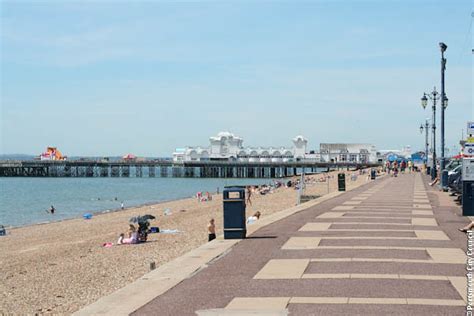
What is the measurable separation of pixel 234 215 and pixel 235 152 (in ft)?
470

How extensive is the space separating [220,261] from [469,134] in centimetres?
979

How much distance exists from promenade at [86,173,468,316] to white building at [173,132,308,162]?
458ft

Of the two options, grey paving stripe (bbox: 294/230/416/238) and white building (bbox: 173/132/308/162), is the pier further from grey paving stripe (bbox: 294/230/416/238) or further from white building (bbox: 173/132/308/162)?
grey paving stripe (bbox: 294/230/416/238)

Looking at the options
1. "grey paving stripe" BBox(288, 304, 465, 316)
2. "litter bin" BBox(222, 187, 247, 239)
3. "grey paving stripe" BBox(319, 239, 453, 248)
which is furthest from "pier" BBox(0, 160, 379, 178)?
"grey paving stripe" BBox(288, 304, 465, 316)

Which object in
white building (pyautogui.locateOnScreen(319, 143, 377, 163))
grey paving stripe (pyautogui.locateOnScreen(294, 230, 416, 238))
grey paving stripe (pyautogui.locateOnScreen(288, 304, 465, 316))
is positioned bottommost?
grey paving stripe (pyautogui.locateOnScreen(288, 304, 465, 316))

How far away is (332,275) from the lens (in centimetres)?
1009

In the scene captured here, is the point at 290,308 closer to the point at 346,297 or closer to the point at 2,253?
the point at 346,297

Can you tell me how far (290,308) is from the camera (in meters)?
8.15

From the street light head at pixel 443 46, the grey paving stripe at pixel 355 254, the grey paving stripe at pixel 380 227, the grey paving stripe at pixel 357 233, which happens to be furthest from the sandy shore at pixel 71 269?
the street light head at pixel 443 46

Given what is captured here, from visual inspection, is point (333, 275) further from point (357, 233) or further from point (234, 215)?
point (357, 233)

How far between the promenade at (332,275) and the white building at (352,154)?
144 m

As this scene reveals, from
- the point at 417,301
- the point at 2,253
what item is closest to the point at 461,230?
the point at 417,301

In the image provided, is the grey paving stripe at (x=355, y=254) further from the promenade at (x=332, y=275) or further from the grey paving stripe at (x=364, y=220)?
the grey paving stripe at (x=364, y=220)

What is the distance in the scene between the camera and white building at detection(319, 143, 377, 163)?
159 m
